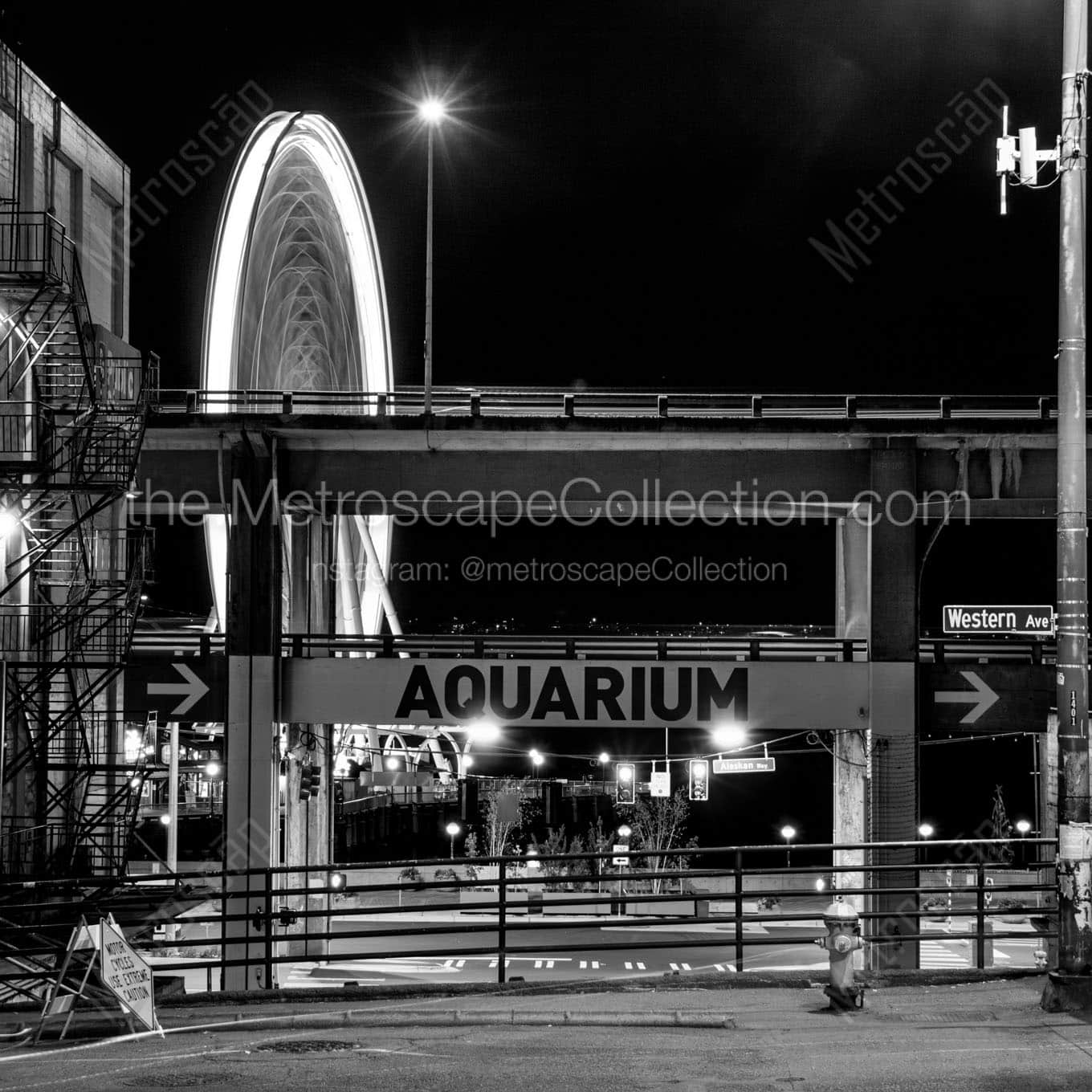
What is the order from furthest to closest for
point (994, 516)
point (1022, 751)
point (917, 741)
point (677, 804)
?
1. point (1022, 751)
2. point (677, 804)
3. point (994, 516)
4. point (917, 741)

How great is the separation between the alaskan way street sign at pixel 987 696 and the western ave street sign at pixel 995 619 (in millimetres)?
738

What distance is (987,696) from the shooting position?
82.6 ft

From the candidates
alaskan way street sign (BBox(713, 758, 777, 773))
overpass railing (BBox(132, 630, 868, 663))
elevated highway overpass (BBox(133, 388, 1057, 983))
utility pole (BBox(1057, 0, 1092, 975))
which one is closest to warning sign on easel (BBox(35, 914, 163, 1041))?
utility pole (BBox(1057, 0, 1092, 975))

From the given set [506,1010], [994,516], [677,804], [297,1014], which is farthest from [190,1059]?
[677,804]

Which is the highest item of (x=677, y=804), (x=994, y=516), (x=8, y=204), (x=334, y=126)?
(x=334, y=126)

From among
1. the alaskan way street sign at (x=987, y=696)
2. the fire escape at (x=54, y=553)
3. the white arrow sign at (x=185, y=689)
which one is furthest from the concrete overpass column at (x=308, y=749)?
the alaskan way street sign at (x=987, y=696)

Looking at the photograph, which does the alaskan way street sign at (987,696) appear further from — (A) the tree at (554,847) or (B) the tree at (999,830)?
(A) the tree at (554,847)

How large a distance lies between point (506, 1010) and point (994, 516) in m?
19.3

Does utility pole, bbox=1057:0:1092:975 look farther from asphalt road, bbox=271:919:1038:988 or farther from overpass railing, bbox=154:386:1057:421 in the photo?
asphalt road, bbox=271:919:1038:988

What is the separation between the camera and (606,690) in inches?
Result: 997

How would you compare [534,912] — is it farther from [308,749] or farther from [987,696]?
[987,696]

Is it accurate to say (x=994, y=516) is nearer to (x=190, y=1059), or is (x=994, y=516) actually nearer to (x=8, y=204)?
(x=8, y=204)

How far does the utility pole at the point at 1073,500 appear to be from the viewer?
10914mm

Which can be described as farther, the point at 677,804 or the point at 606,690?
the point at 677,804
